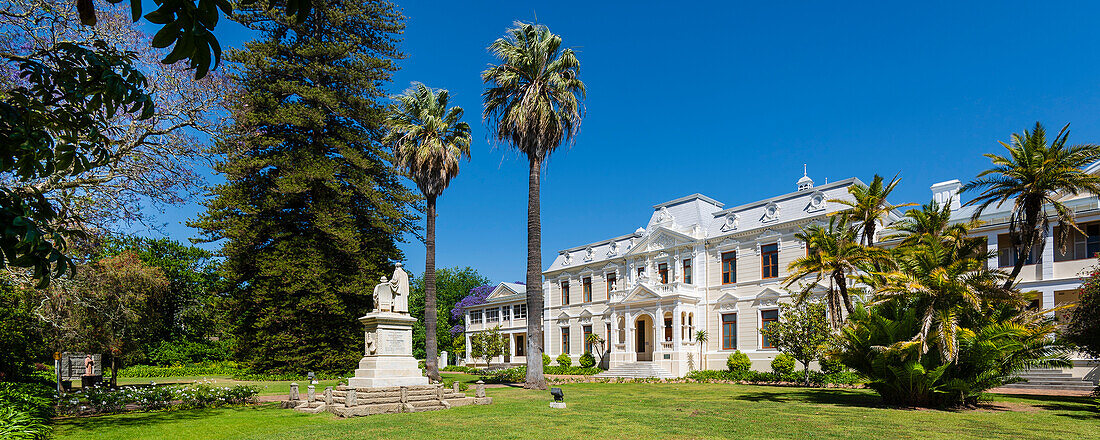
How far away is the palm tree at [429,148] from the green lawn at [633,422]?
12098 mm

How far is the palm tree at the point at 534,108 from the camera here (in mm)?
26141

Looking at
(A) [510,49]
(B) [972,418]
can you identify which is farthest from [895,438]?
(A) [510,49]

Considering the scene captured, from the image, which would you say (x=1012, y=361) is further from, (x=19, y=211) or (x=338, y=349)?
(x=338, y=349)

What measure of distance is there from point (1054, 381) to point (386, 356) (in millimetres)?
26548

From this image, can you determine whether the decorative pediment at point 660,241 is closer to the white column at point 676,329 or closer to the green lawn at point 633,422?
the white column at point 676,329

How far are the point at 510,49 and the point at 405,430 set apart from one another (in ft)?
58.9

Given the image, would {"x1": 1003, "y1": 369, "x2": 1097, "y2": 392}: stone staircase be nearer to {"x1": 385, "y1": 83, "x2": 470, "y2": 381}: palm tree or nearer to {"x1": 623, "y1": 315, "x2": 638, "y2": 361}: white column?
{"x1": 623, "y1": 315, "x2": 638, "y2": 361}: white column

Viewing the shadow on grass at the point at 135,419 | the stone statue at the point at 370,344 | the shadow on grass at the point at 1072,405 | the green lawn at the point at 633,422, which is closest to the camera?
the green lawn at the point at 633,422

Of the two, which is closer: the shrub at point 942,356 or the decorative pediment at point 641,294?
the shrub at point 942,356

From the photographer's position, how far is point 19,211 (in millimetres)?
4082

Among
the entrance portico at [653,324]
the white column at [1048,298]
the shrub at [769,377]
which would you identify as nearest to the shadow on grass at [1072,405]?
the shrub at [769,377]

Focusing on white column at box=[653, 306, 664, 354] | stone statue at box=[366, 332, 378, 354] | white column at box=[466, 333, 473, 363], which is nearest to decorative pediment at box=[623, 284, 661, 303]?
white column at box=[653, 306, 664, 354]

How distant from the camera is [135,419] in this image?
1502 centimetres

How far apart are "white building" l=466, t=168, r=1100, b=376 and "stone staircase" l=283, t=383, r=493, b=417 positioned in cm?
2122
